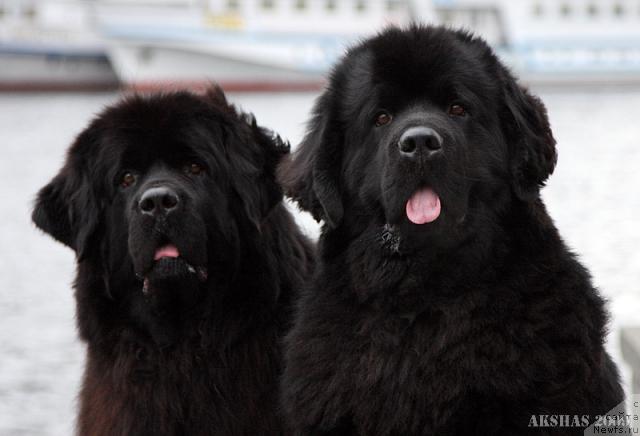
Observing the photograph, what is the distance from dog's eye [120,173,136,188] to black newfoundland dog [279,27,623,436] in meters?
0.78

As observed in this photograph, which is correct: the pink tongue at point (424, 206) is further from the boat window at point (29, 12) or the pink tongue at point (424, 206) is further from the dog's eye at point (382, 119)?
the boat window at point (29, 12)

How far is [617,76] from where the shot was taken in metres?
45.5

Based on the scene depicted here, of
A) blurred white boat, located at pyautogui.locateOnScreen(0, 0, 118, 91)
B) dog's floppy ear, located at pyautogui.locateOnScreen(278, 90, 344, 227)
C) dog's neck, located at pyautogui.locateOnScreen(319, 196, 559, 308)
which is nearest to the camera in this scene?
dog's neck, located at pyautogui.locateOnScreen(319, 196, 559, 308)

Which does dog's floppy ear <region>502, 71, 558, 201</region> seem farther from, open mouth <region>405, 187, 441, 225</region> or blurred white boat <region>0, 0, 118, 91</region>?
blurred white boat <region>0, 0, 118, 91</region>

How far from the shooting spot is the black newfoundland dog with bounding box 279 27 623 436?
9.86 ft

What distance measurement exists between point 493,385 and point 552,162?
2.46ft

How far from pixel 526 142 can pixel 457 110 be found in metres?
0.24

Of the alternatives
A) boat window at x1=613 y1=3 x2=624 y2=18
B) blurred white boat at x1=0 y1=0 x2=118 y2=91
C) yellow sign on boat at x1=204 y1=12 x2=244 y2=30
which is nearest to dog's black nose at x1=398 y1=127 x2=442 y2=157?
yellow sign on boat at x1=204 y1=12 x2=244 y2=30

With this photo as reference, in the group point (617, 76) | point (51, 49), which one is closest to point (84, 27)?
point (51, 49)

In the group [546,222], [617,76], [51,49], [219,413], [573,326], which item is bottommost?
[219,413]

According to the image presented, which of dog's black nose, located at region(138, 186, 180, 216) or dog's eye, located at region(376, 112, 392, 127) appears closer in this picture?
dog's eye, located at region(376, 112, 392, 127)

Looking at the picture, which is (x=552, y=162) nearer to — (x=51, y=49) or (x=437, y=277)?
(x=437, y=277)

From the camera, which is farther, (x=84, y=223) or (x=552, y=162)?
(x=84, y=223)

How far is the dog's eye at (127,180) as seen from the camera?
3762mm
